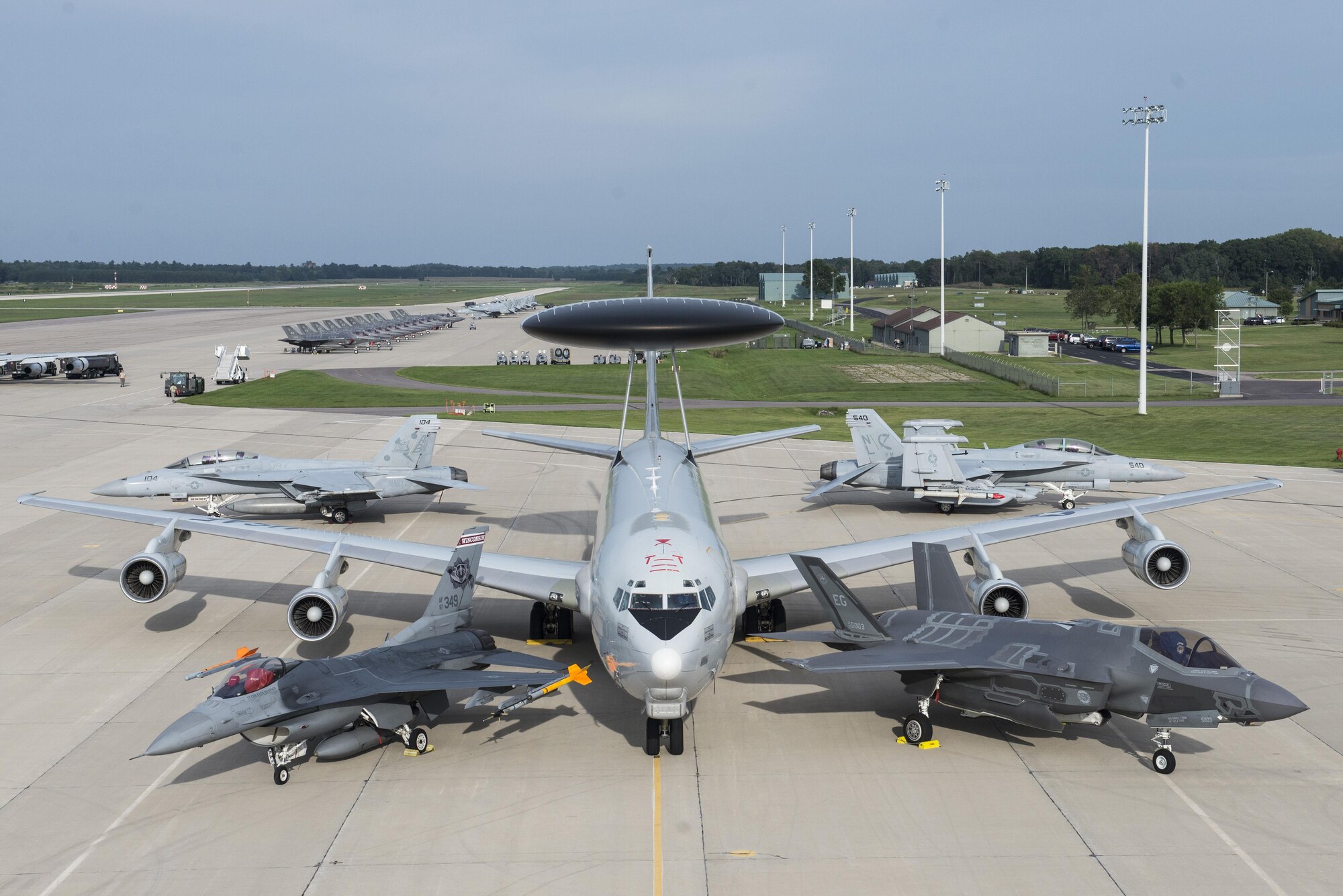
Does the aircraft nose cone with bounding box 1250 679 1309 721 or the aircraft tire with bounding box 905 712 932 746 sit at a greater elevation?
the aircraft nose cone with bounding box 1250 679 1309 721

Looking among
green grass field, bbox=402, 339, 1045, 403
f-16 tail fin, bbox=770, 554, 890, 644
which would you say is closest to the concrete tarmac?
f-16 tail fin, bbox=770, 554, 890, 644

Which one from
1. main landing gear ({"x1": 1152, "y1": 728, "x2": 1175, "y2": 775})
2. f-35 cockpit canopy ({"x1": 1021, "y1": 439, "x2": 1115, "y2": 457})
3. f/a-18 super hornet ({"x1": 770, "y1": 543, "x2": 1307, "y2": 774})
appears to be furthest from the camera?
f-35 cockpit canopy ({"x1": 1021, "y1": 439, "x2": 1115, "y2": 457})

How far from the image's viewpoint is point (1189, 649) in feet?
66.0

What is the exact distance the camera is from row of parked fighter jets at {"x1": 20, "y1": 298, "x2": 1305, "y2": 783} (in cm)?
1938

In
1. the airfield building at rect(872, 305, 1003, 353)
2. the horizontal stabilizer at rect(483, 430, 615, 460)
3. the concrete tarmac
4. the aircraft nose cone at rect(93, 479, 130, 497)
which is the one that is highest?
the airfield building at rect(872, 305, 1003, 353)

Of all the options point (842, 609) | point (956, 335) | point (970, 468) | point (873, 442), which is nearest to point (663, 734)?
point (842, 609)

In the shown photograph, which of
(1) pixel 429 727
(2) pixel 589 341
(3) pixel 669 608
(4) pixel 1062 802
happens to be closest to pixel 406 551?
(1) pixel 429 727

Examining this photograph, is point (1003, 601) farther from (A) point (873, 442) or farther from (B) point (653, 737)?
(A) point (873, 442)

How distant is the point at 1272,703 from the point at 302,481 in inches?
1373

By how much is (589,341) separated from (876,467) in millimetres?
24011

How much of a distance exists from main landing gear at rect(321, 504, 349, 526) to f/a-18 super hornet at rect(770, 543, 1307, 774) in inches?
1035

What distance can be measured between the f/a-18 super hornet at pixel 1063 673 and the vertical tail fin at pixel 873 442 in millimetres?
22151

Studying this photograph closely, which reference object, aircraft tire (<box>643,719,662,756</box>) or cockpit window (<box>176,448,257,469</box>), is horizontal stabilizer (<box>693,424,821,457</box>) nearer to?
aircraft tire (<box>643,719,662,756</box>)

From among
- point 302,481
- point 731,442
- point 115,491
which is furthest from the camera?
point 302,481
